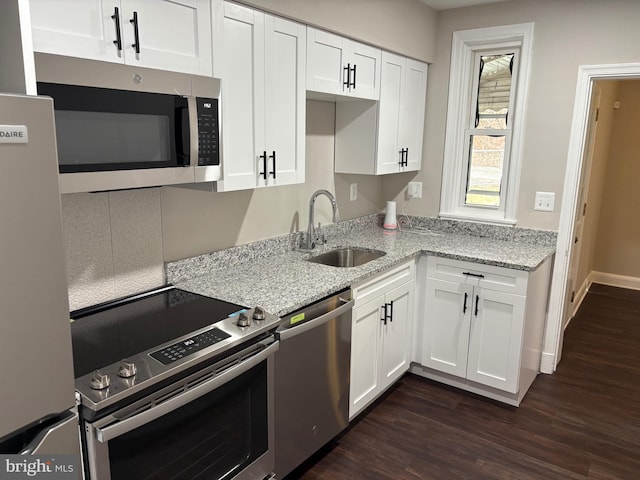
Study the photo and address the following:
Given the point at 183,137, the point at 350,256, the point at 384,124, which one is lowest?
the point at 350,256

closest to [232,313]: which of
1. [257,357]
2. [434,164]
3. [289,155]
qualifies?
[257,357]

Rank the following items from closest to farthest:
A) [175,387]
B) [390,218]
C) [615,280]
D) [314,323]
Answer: [175,387] → [314,323] → [390,218] → [615,280]

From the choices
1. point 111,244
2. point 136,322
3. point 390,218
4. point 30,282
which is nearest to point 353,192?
point 390,218

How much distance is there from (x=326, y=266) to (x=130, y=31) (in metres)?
1.45

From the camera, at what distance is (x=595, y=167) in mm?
4484

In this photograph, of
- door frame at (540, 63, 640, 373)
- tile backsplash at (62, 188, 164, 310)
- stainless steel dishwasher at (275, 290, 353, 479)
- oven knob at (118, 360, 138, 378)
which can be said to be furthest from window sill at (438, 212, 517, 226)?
oven knob at (118, 360, 138, 378)

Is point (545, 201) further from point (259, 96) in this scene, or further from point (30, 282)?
point (30, 282)

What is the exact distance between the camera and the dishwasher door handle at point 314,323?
6.37 ft

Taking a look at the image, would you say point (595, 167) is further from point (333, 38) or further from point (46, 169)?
point (46, 169)

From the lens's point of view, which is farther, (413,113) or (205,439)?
(413,113)

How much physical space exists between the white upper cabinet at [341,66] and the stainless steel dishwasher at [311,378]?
43.0 inches

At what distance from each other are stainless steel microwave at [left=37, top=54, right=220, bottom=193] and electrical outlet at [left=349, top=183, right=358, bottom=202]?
172 centimetres

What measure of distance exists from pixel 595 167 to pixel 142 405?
4507 millimetres

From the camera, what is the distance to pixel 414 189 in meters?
3.74
